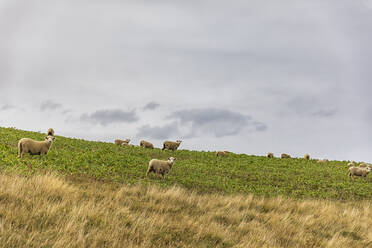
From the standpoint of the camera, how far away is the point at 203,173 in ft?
79.0

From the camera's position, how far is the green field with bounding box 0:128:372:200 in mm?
17625

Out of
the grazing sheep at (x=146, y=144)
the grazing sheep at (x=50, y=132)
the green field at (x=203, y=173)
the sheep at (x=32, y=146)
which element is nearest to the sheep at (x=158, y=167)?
the green field at (x=203, y=173)

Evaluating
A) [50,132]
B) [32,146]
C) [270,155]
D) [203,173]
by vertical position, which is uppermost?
[270,155]

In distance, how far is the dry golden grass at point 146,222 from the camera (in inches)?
281

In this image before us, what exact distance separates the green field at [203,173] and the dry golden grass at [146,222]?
176 inches

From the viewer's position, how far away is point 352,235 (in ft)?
38.3

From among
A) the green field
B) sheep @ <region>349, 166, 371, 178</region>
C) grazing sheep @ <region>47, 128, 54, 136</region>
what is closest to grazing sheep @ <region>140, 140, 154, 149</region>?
the green field

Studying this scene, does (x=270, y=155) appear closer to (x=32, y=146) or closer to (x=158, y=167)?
(x=158, y=167)

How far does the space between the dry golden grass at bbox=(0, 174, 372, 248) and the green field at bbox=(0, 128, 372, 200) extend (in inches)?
176

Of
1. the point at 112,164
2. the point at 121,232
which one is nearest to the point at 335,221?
the point at 121,232

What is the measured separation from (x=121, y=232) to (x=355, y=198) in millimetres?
19483

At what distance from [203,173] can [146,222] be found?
15656mm

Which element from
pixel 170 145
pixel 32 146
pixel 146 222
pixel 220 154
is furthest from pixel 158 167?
pixel 220 154

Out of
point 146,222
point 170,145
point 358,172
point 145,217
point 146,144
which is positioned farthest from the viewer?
point 146,144
